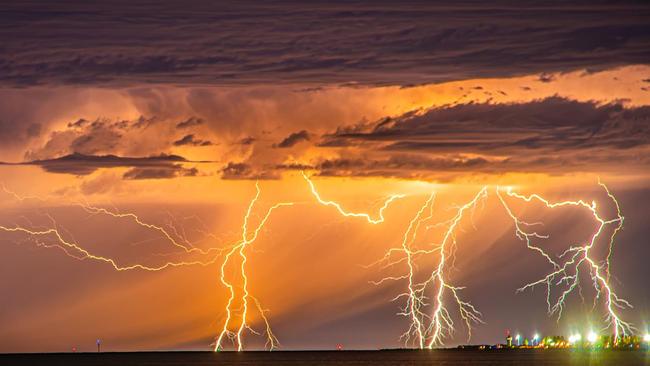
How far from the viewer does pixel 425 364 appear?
15700 cm

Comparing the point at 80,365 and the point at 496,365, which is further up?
the point at 80,365

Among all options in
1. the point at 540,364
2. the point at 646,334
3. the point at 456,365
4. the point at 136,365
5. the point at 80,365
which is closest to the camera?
the point at 540,364

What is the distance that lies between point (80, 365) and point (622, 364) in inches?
3122

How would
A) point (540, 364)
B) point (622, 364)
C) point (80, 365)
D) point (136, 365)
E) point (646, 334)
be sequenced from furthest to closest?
point (646, 334) → point (80, 365) → point (136, 365) → point (540, 364) → point (622, 364)

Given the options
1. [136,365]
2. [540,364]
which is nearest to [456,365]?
[540,364]

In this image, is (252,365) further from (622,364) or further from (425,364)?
(622,364)

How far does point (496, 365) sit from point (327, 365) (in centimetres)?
2234

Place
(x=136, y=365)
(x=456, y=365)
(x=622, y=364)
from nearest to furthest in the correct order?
(x=622, y=364) → (x=456, y=365) → (x=136, y=365)

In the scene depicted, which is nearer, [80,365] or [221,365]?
[221,365]

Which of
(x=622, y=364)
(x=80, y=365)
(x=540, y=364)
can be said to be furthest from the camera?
(x=80, y=365)

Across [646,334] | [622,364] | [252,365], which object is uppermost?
[646,334]

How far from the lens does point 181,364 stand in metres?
180

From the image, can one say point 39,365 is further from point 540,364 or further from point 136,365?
point 540,364

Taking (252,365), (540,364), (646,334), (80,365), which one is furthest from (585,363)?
(80,365)
